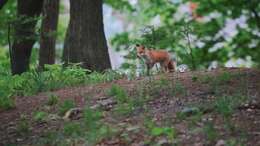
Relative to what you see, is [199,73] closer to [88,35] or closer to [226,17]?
[88,35]

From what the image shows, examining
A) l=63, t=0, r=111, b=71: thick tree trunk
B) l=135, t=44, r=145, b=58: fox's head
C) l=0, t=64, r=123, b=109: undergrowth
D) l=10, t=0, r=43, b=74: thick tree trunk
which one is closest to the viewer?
l=0, t=64, r=123, b=109: undergrowth

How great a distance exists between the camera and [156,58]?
11758mm

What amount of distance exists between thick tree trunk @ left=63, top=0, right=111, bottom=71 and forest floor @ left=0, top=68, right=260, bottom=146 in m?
2.91

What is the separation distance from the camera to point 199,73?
9938 millimetres

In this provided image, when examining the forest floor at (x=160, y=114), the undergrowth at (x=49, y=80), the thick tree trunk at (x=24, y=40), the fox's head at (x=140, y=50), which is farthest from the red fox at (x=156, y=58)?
the thick tree trunk at (x=24, y=40)

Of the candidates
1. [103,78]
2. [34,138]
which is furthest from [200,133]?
[103,78]

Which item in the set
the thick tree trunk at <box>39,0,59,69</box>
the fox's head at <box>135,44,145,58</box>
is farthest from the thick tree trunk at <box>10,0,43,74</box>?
the fox's head at <box>135,44,145,58</box>

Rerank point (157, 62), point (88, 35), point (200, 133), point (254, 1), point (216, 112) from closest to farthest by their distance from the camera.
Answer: point (200, 133)
point (216, 112)
point (157, 62)
point (88, 35)
point (254, 1)

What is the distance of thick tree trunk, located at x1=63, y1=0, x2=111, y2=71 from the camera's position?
12.6 m

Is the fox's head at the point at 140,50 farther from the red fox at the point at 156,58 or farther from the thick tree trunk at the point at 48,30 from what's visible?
the thick tree trunk at the point at 48,30

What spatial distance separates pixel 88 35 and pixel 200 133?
6461 mm

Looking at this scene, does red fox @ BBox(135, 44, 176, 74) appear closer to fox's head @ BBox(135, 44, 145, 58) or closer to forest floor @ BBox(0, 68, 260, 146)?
fox's head @ BBox(135, 44, 145, 58)

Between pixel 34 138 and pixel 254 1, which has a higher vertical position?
pixel 254 1

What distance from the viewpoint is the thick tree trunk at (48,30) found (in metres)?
14.9
